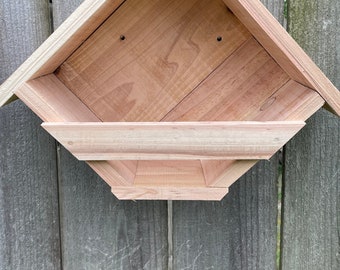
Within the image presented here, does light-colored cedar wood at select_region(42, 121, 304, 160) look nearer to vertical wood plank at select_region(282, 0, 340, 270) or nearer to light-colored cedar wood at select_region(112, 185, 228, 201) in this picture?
light-colored cedar wood at select_region(112, 185, 228, 201)

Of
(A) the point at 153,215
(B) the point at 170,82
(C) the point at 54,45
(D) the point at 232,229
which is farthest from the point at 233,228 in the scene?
(C) the point at 54,45

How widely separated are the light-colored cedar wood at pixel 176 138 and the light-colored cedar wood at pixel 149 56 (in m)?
0.13

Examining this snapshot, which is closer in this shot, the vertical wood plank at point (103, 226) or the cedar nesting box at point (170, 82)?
the cedar nesting box at point (170, 82)

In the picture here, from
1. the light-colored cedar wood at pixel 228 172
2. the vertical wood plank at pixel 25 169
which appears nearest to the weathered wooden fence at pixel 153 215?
the vertical wood plank at pixel 25 169

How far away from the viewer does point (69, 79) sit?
2.02 ft

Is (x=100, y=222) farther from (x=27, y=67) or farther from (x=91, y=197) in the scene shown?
(x=27, y=67)

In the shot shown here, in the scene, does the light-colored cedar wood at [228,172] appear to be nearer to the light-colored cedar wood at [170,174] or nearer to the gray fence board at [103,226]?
the light-colored cedar wood at [170,174]

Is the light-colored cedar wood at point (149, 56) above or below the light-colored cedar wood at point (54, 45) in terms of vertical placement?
below

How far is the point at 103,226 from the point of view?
68 cm

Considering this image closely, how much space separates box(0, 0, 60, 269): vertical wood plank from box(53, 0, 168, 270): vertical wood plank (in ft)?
0.07

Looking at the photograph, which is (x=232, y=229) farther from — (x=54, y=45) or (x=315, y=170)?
(x=54, y=45)

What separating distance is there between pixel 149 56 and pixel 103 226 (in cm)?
26

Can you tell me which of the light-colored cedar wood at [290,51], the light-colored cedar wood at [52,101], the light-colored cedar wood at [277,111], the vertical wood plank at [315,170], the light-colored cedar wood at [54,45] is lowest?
the vertical wood plank at [315,170]

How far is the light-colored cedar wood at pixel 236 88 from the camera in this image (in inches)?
23.9
